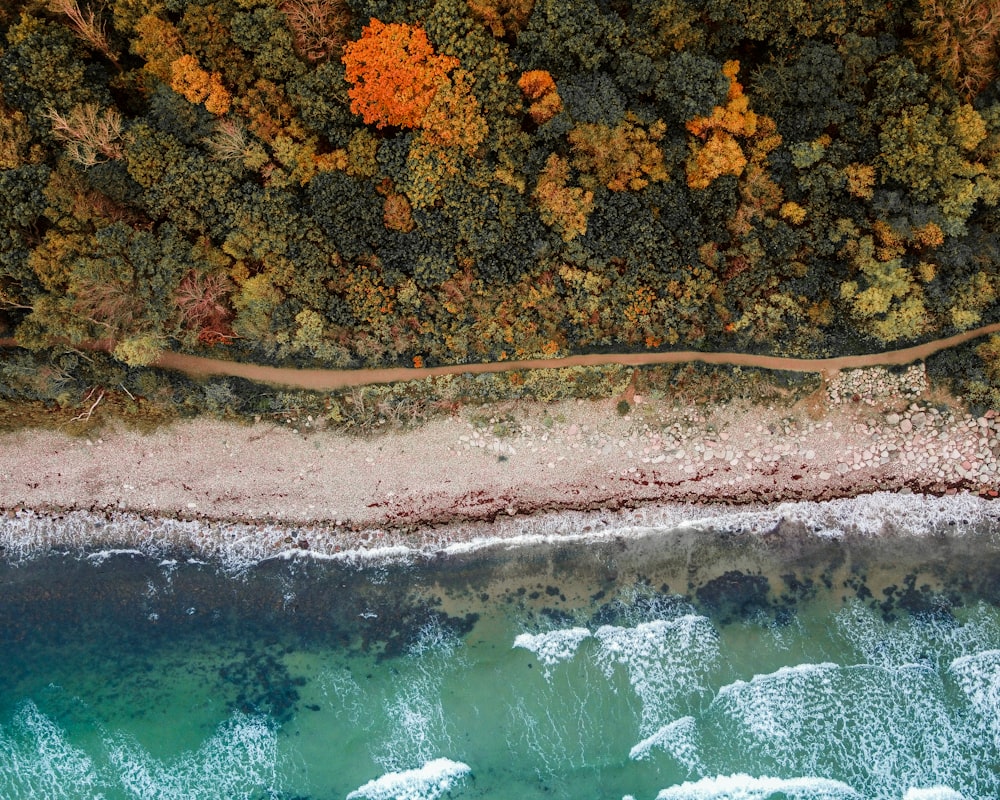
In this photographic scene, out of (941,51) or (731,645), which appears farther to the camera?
(731,645)

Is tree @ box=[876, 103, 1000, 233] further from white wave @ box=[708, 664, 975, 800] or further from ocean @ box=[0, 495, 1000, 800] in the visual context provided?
white wave @ box=[708, 664, 975, 800]

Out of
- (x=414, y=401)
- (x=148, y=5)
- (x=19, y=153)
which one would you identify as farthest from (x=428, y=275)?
(x=19, y=153)

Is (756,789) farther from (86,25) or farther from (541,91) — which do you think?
(86,25)

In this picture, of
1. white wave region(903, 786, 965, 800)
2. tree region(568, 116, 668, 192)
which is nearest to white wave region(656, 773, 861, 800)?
white wave region(903, 786, 965, 800)

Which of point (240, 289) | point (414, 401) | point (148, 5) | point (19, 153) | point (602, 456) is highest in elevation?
point (148, 5)

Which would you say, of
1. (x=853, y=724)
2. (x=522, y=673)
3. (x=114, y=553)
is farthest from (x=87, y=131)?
(x=853, y=724)

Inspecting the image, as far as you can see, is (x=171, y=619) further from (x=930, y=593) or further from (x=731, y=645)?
(x=930, y=593)
